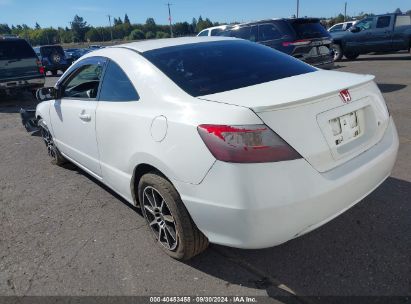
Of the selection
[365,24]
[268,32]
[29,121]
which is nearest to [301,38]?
[268,32]

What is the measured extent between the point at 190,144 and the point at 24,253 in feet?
6.31

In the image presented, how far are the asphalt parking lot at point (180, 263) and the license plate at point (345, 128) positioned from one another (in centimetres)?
92

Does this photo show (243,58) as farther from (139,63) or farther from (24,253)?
(24,253)

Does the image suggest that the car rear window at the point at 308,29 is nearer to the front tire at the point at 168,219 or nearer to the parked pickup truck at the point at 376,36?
the parked pickup truck at the point at 376,36

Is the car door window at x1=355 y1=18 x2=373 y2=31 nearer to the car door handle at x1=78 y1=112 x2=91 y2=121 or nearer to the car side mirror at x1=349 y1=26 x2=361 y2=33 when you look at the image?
the car side mirror at x1=349 y1=26 x2=361 y2=33

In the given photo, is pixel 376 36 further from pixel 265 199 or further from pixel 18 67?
pixel 265 199

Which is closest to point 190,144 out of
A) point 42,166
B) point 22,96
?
point 42,166

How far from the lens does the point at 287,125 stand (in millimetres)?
2203

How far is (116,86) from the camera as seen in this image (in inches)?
127

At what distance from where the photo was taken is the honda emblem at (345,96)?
248cm

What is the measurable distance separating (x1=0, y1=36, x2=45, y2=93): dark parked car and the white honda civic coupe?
32.5 ft

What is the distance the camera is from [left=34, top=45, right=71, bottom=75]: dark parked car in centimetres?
2283

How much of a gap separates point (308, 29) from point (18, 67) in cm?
901

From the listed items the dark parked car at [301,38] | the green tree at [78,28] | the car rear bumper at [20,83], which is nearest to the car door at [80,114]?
the dark parked car at [301,38]
